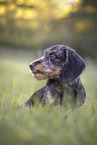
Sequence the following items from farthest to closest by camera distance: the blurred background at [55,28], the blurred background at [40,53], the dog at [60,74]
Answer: the blurred background at [55,28]
the dog at [60,74]
the blurred background at [40,53]

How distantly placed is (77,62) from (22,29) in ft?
41.5

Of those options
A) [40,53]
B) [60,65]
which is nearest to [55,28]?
[40,53]

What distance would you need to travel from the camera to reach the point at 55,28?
47.5 feet

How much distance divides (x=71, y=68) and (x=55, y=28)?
12.4 meters

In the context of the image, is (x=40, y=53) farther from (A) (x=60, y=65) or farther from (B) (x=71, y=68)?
(B) (x=71, y=68)

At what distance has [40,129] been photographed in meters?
1.75

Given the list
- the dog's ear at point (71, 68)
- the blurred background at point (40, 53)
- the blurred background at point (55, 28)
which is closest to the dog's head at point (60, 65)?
the dog's ear at point (71, 68)

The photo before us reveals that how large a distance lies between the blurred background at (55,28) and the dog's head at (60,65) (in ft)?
29.5

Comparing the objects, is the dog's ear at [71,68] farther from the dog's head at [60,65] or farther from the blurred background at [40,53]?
the blurred background at [40,53]

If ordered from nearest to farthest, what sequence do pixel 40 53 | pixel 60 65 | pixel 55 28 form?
pixel 60 65 → pixel 40 53 → pixel 55 28

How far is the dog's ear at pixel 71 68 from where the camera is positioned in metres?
2.70

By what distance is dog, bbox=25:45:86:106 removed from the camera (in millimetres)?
2699

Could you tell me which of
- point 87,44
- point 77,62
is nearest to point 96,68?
point 87,44

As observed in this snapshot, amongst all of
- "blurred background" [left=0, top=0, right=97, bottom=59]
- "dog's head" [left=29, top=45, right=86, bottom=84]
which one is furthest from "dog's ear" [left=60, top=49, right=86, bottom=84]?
"blurred background" [left=0, top=0, right=97, bottom=59]
